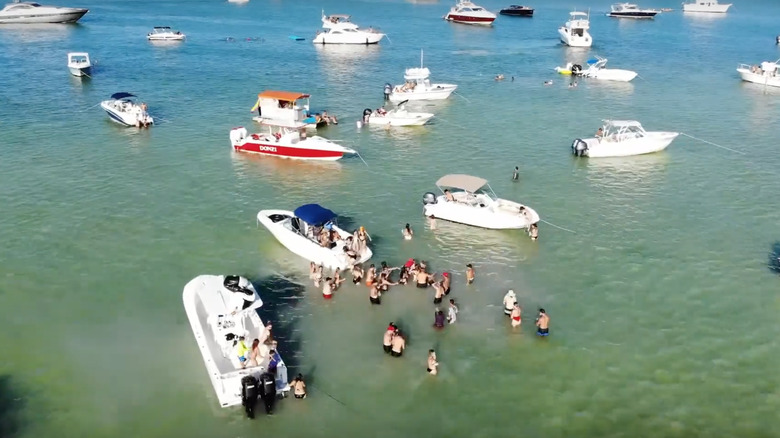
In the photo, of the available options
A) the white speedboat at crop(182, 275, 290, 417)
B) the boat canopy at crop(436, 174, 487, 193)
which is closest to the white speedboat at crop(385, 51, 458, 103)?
the boat canopy at crop(436, 174, 487, 193)

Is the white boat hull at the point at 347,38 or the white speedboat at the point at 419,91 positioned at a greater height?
the white boat hull at the point at 347,38

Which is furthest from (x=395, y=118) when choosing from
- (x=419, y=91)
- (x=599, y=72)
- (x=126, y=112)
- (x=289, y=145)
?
(x=599, y=72)

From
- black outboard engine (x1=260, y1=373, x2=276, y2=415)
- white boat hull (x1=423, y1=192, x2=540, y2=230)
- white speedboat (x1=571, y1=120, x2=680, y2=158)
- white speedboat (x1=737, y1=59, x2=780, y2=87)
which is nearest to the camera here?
black outboard engine (x1=260, y1=373, x2=276, y2=415)

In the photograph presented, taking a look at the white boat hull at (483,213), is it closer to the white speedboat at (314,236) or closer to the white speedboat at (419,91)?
the white speedboat at (314,236)

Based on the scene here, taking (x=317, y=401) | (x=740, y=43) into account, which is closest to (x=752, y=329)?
(x=317, y=401)

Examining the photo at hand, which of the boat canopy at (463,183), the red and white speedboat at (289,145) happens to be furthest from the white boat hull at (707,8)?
the boat canopy at (463,183)

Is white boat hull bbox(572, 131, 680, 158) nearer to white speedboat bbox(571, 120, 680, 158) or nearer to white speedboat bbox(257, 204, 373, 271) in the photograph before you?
white speedboat bbox(571, 120, 680, 158)
